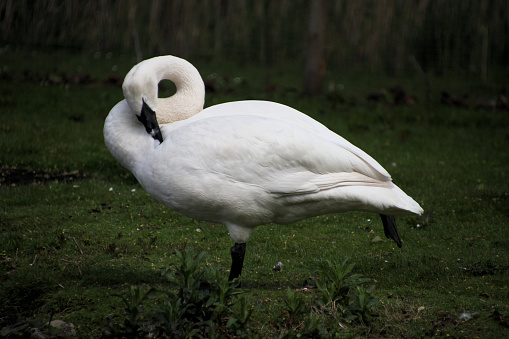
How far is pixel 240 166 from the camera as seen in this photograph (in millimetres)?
3730

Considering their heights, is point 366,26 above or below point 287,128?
below

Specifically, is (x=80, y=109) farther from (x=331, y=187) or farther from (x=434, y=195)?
(x=331, y=187)

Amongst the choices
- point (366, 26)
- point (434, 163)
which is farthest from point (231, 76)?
point (434, 163)

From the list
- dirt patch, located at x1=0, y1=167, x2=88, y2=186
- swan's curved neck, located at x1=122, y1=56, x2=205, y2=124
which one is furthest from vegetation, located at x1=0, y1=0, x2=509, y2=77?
swan's curved neck, located at x1=122, y1=56, x2=205, y2=124

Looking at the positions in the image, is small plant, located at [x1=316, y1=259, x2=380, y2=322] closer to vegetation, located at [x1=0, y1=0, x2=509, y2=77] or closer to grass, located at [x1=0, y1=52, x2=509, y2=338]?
grass, located at [x1=0, y1=52, x2=509, y2=338]

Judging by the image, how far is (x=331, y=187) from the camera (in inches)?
151

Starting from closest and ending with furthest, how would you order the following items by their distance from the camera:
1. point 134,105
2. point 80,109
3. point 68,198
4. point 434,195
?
1. point 134,105
2. point 68,198
3. point 434,195
4. point 80,109

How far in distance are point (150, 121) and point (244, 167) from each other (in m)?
0.70

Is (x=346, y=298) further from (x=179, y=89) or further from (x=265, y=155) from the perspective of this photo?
(x=179, y=89)

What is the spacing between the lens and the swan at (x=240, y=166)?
371 centimetres

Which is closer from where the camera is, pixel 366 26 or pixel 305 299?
pixel 305 299

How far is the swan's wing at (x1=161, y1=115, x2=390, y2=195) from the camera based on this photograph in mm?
3709

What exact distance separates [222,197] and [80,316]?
3.67ft

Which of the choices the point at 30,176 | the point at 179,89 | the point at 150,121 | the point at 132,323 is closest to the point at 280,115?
the point at 179,89
